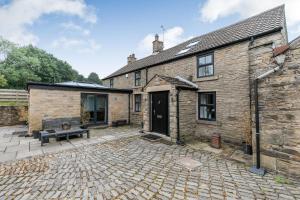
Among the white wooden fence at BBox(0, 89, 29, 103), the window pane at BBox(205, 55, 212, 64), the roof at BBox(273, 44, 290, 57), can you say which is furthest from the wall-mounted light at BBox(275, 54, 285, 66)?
the white wooden fence at BBox(0, 89, 29, 103)

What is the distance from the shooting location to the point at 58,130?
812 cm

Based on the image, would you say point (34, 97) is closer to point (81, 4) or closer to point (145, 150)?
point (81, 4)

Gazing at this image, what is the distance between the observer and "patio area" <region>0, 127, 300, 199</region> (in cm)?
321

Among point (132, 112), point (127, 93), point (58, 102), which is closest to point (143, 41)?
point (127, 93)

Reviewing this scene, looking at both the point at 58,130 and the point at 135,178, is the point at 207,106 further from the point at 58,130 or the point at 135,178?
the point at 58,130

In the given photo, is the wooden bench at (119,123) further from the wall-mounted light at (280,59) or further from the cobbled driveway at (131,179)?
the wall-mounted light at (280,59)

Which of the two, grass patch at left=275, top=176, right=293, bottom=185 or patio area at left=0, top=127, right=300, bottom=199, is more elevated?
grass patch at left=275, top=176, right=293, bottom=185

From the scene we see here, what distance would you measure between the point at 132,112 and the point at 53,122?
242 inches

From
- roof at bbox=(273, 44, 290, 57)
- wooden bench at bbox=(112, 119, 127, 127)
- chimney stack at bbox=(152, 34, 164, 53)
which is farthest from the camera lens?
chimney stack at bbox=(152, 34, 164, 53)

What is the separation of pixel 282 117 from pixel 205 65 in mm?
5106

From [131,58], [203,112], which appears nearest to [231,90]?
[203,112]

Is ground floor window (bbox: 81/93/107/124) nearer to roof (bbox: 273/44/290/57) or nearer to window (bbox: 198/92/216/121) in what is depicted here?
window (bbox: 198/92/216/121)

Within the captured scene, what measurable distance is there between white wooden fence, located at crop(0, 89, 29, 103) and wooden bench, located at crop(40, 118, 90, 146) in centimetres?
940

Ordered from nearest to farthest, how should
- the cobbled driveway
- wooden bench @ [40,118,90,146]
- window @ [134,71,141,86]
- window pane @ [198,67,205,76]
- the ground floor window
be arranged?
the cobbled driveway < wooden bench @ [40,118,90,146] < window pane @ [198,67,205,76] < the ground floor window < window @ [134,71,141,86]
